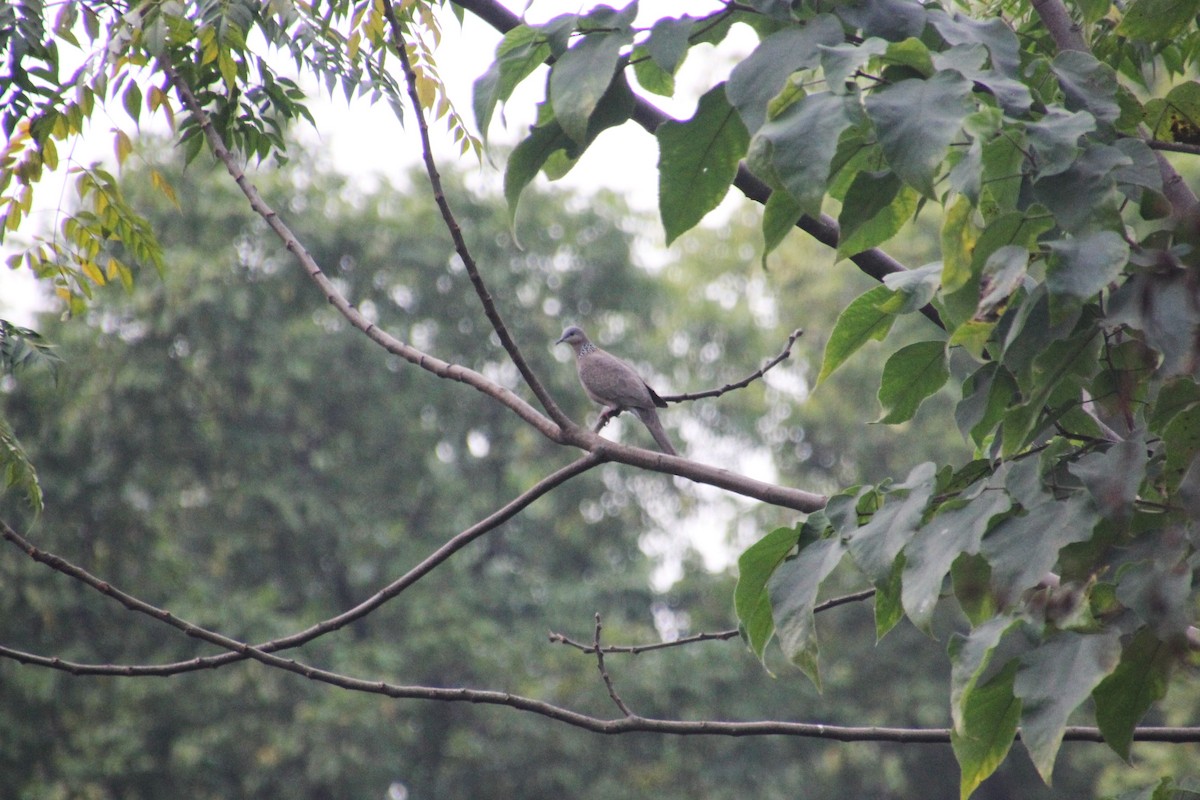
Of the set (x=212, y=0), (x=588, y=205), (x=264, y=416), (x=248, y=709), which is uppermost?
(x=264, y=416)

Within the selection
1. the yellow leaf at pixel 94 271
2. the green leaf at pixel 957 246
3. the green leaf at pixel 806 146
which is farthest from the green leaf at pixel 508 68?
the yellow leaf at pixel 94 271

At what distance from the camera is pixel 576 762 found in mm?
17156

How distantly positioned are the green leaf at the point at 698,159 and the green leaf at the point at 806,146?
257 millimetres

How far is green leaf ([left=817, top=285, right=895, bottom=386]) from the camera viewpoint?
1946 millimetres

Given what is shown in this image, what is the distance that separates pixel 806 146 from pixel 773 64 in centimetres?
18

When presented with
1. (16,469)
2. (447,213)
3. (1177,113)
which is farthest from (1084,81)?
(16,469)

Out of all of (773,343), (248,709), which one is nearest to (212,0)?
(248,709)

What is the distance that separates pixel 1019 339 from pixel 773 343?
21.3 metres

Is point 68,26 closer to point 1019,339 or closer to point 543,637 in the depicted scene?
point 1019,339

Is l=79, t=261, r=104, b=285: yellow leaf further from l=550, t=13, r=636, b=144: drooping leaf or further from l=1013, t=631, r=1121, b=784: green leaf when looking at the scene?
l=1013, t=631, r=1121, b=784: green leaf

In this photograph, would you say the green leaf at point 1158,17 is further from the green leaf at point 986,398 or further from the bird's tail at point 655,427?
the bird's tail at point 655,427

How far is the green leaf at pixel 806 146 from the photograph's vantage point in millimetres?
1386

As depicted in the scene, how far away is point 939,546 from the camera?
1539 mm

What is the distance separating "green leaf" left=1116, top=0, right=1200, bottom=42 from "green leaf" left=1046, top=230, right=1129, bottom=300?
0.77 metres
